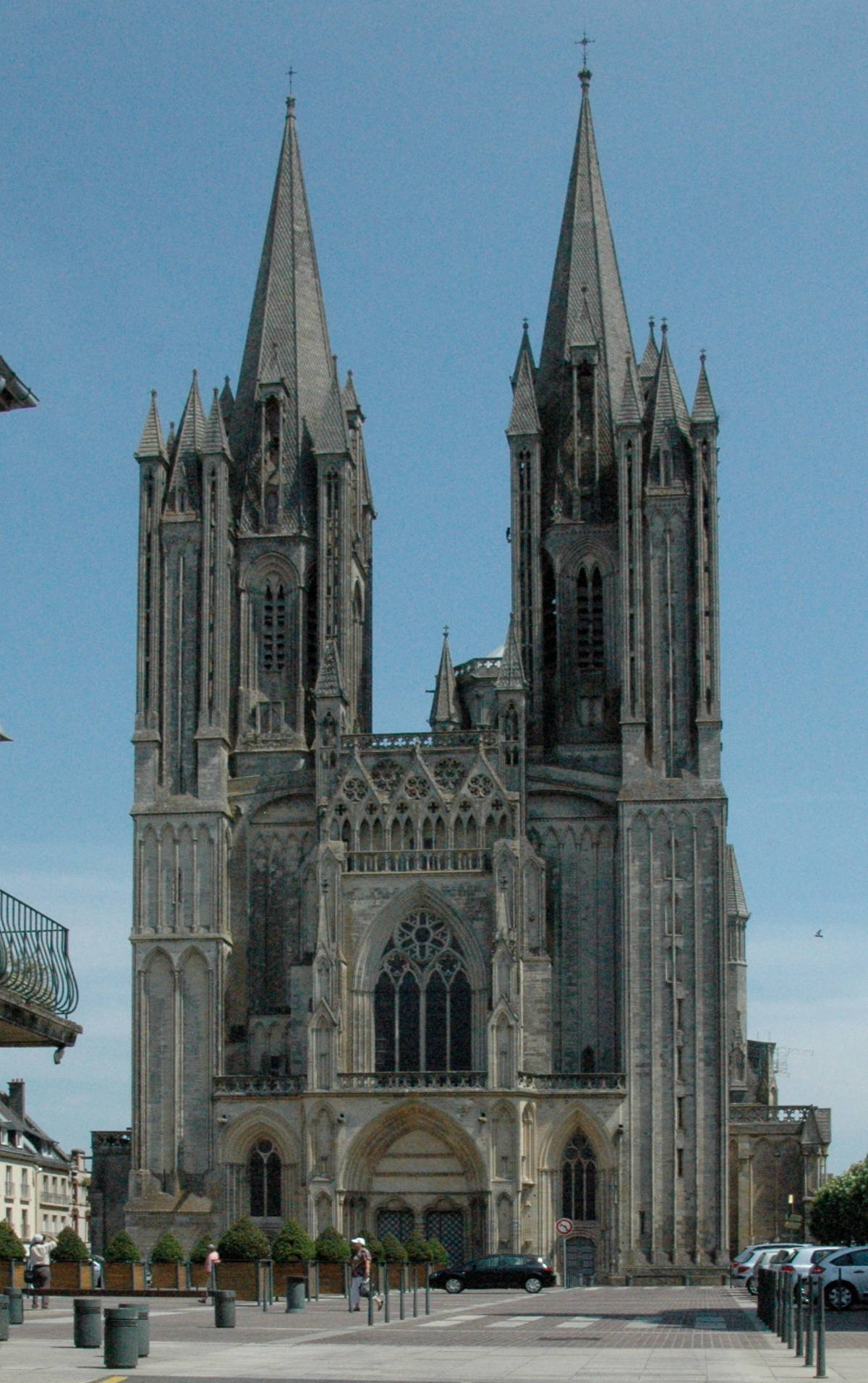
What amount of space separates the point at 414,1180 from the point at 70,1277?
1734 centimetres

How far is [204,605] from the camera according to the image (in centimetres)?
7244

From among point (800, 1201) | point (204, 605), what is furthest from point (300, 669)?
point (800, 1201)

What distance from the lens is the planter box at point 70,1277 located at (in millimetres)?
51375

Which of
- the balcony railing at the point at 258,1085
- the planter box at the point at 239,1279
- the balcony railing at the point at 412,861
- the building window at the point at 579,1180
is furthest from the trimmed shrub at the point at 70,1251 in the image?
the balcony railing at the point at 412,861

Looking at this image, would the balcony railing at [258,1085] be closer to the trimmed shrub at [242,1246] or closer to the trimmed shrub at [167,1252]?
the trimmed shrub at [167,1252]

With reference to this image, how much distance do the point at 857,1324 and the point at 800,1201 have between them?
3434cm

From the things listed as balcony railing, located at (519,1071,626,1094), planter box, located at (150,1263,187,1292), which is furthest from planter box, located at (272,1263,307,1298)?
balcony railing, located at (519,1071,626,1094)

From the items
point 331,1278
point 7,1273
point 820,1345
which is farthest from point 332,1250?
point 820,1345

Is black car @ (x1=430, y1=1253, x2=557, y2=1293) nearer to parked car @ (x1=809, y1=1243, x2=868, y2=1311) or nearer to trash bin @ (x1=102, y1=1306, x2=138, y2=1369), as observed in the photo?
parked car @ (x1=809, y1=1243, x2=868, y2=1311)

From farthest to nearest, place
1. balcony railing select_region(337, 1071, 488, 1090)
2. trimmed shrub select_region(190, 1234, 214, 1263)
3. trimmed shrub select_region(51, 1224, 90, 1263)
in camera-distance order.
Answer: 1. balcony railing select_region(337, 1071, 488, 1090)
2. trimmed shrub select_region(190, 1234, 214, 1263)
3. trimmed shrub select_region(51, 1224, 90, 1263)

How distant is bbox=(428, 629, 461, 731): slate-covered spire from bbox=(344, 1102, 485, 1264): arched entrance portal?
20.1 metres

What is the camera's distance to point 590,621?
242ft

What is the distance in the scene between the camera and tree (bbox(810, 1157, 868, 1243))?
251ft

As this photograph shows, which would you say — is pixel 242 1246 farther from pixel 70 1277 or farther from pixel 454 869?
pixel 454 869
